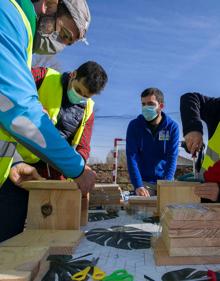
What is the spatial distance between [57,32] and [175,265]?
47.0 inches

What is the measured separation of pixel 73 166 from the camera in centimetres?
158

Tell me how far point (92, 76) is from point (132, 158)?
1.30 metres

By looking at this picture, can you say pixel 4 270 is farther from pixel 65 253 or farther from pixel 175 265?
pixel 175 265

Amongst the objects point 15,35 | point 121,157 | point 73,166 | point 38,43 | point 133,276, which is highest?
point 121,157

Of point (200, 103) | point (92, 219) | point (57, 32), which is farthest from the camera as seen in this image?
point (200, 103)

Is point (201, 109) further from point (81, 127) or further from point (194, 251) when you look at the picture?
point (194, 251)

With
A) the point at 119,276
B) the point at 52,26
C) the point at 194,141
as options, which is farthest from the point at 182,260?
the point at 52,26

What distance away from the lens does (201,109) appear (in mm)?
2502

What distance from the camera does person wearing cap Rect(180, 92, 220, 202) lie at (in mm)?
1856

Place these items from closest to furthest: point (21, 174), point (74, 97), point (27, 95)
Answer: point (27, 95)
point (21, 174)
point (74, 97)

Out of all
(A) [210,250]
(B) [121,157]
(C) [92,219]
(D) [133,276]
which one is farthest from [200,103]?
(B) [121,157]

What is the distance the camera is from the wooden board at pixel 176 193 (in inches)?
81.5

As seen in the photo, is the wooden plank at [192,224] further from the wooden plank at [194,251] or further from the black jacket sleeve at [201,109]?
the black jacket sleeve at [201,109]

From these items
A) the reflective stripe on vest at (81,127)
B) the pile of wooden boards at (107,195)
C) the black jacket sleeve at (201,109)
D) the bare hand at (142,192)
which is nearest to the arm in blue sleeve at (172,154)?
the bare hand at (142,192)
